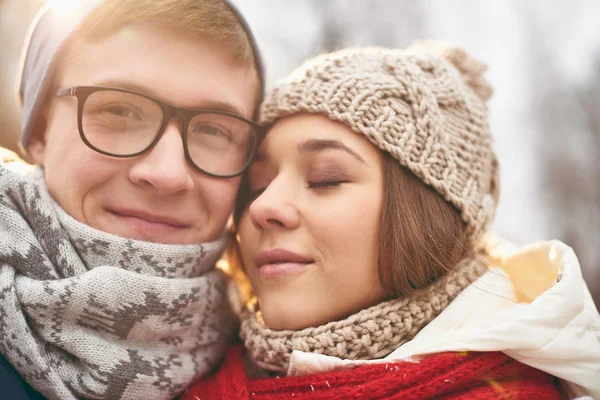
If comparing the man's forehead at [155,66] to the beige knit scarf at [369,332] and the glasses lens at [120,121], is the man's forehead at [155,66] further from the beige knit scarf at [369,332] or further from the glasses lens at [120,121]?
the beige knit scarf at [369,332]

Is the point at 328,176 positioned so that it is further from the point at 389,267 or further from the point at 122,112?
the point at 122,112

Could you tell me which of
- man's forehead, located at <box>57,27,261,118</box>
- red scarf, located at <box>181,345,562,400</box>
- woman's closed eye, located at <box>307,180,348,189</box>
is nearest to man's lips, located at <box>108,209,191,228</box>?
man's forehead, located at <box>57,27,261,118</box>

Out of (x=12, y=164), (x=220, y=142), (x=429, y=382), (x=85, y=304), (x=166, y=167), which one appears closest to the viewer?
(x=429, y=382)

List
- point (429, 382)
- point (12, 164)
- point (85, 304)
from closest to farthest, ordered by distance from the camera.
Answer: point (429, 382) < point (85, 304) < point (12, 164)

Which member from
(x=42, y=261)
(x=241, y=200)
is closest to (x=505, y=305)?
(x=241, y=200)

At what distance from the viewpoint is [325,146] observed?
5.47ft

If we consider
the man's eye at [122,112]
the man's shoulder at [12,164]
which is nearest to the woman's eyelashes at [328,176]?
the man's eye at [122,112]

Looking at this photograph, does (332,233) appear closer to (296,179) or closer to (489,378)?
(296,179)

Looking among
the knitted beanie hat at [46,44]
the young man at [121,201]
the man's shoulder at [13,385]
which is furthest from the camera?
the knitted beanie hat at [46,44]

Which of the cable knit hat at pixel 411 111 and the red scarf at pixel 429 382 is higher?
the cable knit hat at pixel 411 111

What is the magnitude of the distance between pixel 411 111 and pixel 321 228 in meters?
0.58

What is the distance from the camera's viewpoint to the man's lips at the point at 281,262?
1633 mm

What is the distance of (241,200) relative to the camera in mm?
2070

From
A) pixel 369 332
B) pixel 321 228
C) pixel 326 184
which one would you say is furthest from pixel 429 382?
pixel 326 184
